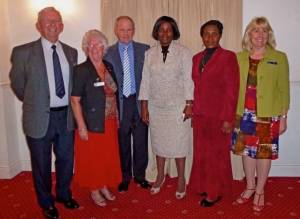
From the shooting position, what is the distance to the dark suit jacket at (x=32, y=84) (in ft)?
8.55

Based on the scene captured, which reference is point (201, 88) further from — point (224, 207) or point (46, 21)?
point (46, 21)

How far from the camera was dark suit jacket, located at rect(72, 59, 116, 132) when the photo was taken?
276 centimetres

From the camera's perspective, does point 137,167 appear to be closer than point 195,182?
No

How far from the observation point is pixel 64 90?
2752 millimetres

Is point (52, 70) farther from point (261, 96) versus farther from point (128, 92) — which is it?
point (261, 96)

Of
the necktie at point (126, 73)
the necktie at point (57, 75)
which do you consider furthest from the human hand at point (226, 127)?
the necktie at point (57, 75)

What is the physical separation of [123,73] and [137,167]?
3.28 ft

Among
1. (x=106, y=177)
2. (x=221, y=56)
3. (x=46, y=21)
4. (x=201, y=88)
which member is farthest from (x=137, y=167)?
(x=46, y=21)

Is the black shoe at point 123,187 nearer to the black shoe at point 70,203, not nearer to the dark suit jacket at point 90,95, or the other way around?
the black shoe at point 70,203

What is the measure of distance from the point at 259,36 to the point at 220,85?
20.7 inches

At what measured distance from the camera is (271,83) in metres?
2.83

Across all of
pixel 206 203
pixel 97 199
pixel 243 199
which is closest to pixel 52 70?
pixel 97 199

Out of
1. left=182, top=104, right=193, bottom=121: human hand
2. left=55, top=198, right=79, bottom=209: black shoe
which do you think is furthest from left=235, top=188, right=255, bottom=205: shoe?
left=55, top=198, right=79, bottom=209: black shoe

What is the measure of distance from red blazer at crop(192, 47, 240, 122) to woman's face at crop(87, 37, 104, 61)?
880 millimetres
